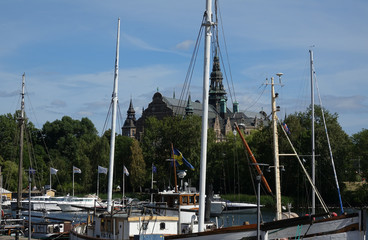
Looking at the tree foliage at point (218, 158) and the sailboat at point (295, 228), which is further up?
the tree foliage at point (218, 158)

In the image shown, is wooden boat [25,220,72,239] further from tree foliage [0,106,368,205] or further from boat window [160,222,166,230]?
tree foliage [0,106,368,205]

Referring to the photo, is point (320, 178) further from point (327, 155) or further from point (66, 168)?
point (66, 168)

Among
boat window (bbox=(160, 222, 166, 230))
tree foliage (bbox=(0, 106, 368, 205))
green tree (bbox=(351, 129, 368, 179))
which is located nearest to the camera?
boat window (bbox=(160, 222, 166, 230))

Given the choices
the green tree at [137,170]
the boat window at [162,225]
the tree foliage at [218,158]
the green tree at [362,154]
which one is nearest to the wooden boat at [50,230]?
the boat window at [162,225]

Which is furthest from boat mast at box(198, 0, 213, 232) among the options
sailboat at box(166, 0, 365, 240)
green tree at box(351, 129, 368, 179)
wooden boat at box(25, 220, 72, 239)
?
green tree at box(351, 129, 368, 179)

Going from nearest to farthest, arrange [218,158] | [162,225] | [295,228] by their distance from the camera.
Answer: [295,228] < [162,225] < [218,158]

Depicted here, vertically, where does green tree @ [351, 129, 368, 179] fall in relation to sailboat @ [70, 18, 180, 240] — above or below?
above

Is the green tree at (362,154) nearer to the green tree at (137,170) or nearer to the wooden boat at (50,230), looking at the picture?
the green tree at (137,170)

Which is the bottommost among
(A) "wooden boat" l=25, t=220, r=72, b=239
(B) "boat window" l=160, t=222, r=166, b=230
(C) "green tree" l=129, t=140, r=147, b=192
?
(A) "wooden boat" l=25, t=220, r=72, b=239

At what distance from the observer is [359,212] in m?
22.6

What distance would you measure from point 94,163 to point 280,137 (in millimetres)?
44072

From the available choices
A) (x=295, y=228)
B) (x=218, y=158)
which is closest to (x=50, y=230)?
(x=295, y=228)

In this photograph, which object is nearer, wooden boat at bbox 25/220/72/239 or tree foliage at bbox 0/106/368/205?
wooden boat at bbox 25/220/72/239

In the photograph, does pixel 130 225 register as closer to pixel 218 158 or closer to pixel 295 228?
pixel 295 228
